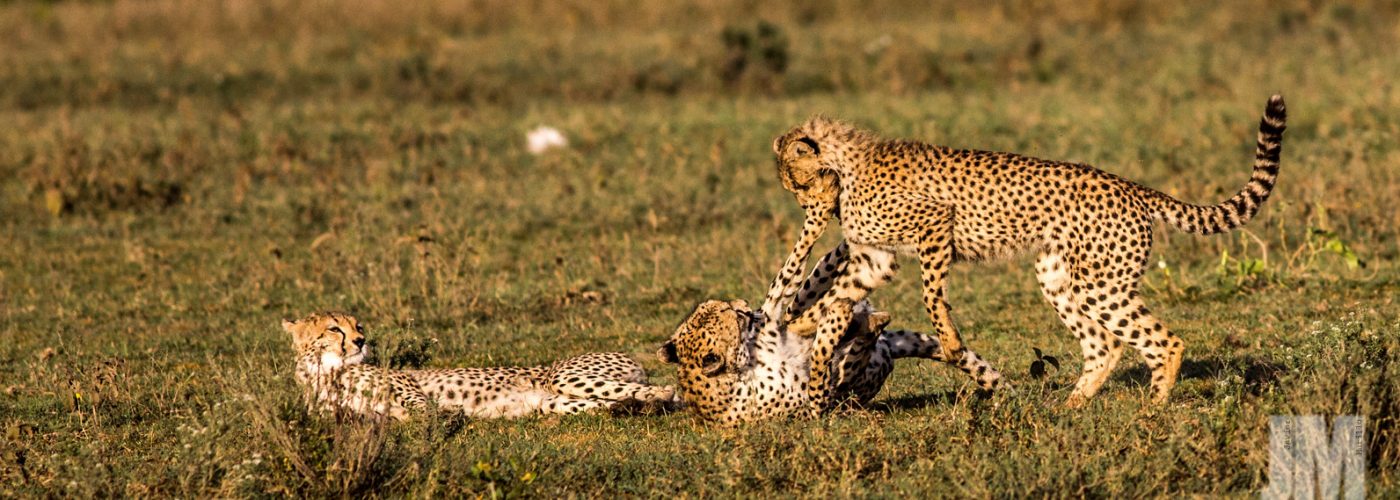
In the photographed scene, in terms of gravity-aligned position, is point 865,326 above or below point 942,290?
below

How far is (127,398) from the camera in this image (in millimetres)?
8898

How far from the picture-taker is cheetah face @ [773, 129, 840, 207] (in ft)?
29.0

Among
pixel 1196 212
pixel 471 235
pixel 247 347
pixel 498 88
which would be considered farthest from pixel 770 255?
pixel 498 88

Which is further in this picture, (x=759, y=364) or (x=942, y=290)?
(x=942, y=290)

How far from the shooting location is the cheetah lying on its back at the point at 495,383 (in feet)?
27.9

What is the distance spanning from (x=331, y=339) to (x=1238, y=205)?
439cm

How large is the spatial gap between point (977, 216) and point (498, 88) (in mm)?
12634

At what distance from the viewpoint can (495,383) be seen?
870 cm

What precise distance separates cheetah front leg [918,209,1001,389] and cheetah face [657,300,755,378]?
87 cm

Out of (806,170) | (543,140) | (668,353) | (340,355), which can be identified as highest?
(543,140)

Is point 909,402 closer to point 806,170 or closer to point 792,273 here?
point 792,273

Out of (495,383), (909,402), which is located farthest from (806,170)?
(495,383)

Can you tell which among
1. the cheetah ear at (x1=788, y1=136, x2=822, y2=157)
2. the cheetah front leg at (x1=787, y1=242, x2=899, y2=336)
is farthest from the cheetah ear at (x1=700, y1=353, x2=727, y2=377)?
the cheetah ear at (x1=788, y1=136, x2=822, y2=157)

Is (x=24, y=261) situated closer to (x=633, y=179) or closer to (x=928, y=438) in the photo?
(x=633, y=179)
